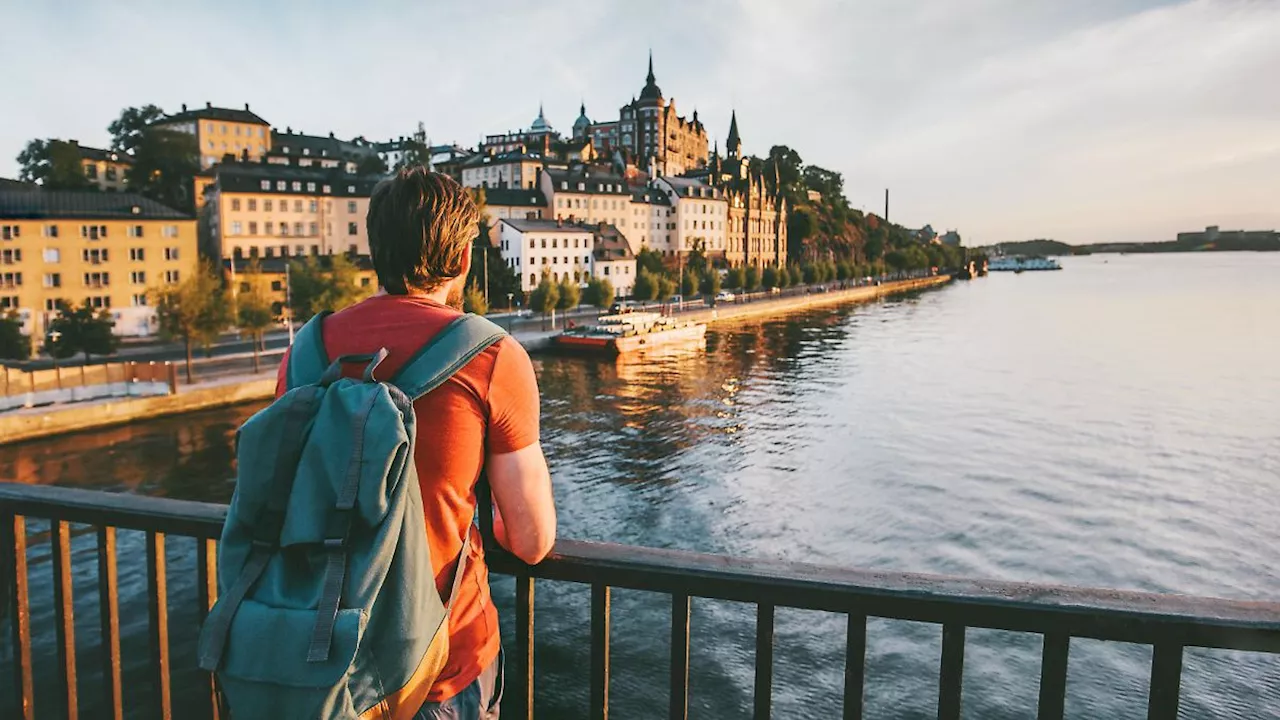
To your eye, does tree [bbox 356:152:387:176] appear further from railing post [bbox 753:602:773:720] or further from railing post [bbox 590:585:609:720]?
railing post [bbox 753:602:773:720]

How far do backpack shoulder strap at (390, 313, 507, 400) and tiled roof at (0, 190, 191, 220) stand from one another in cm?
5514

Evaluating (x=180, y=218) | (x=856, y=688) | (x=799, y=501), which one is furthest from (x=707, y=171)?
(x=856, y=688)

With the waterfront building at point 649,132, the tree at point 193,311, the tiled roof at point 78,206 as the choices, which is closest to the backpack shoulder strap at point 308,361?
the tree at point 193,311

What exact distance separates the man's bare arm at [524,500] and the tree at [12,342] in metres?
44.0

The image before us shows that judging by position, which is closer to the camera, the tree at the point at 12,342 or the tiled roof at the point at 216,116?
the tree at the point at 12,342

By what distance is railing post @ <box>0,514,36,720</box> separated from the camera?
3090 millimetres

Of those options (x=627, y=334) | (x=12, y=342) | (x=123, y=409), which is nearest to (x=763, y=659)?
(x=123, y=409)

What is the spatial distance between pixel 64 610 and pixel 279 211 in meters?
67.3

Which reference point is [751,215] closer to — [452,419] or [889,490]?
[889,490]

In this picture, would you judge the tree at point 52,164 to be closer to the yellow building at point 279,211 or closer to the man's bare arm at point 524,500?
the yellow building at point 279,211

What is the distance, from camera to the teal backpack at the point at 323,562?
1739 millimetres

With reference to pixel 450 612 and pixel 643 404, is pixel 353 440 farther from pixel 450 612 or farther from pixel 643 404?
pixel 643 404

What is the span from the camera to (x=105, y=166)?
7794 cm

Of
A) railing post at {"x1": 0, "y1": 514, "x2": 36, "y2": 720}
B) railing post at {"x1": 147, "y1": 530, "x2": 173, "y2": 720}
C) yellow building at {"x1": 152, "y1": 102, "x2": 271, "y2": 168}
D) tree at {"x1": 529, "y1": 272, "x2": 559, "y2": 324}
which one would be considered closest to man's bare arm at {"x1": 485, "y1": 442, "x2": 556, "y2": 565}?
railing post at {"x1": 147, "y1": 530, "x2": 173, "y2": 720}
